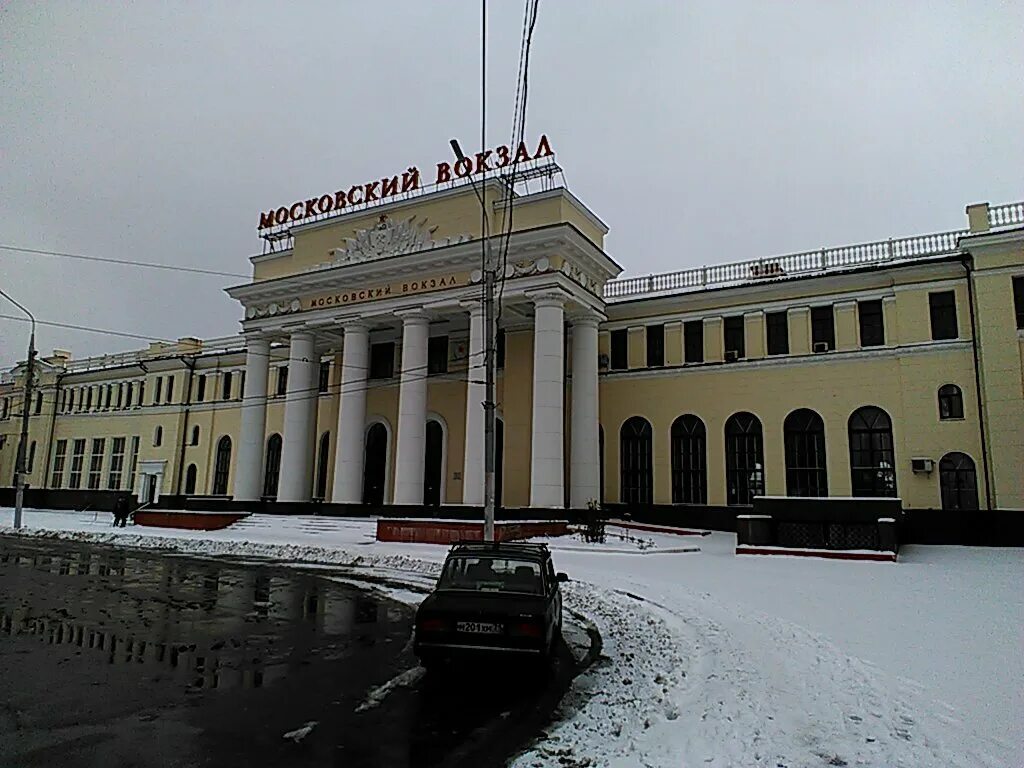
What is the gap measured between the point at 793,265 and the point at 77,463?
5564 centimetres

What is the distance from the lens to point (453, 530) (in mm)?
23438

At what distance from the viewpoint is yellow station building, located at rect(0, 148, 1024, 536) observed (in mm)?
26031

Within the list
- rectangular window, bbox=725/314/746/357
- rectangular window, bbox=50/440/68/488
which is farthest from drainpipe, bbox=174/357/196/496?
rectangular window, bbox=725/314/746/357

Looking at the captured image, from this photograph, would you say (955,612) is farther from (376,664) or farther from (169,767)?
(169,767)

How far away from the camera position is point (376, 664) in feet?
27.5

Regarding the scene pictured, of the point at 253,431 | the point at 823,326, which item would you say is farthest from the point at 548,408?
the point at 253,431

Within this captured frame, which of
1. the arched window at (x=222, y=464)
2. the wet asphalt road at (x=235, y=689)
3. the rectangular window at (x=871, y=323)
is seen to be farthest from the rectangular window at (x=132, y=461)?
the rectangular window at (x=871, y=323)

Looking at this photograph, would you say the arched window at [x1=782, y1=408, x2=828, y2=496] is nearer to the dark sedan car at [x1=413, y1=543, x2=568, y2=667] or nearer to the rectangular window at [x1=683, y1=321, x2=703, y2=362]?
the rectangular window at [x1=683, y1=321, x2=703, y2=362]

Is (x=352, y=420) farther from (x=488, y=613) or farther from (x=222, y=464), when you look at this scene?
(x=488, y=613)

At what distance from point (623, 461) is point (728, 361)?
6.55 meters

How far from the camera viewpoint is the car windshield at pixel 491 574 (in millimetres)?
8102

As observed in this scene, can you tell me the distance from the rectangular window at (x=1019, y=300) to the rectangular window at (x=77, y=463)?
6164 centimetres

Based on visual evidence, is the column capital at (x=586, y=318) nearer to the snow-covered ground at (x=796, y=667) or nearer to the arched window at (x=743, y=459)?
the arched window at (x=743, y=459)

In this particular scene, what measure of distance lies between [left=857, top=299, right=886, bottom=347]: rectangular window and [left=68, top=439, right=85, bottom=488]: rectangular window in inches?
2232
